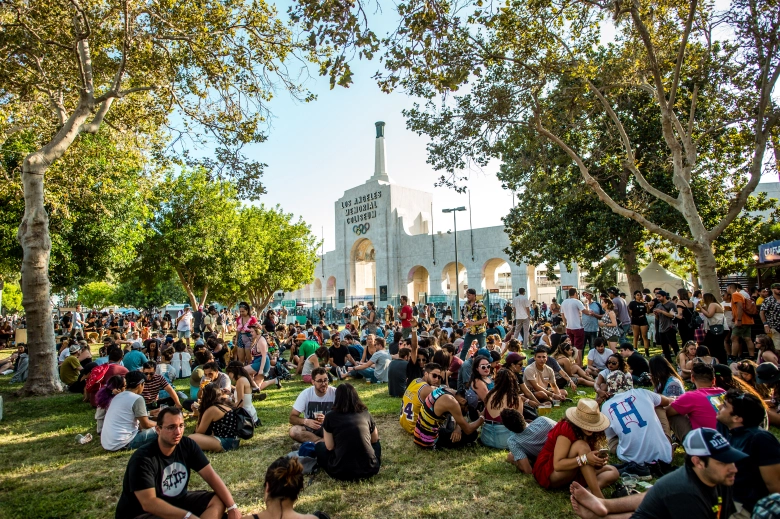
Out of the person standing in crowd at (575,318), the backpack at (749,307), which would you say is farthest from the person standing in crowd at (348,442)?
the backpack at (749,307)

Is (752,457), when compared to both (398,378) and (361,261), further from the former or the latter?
(361,261)

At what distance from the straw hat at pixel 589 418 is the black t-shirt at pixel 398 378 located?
4781mm

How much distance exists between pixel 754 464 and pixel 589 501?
110 cm

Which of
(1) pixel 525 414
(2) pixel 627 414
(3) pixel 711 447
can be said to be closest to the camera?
(3) pixel 711 447

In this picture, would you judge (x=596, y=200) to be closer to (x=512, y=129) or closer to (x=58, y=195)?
(x=512, y=129)

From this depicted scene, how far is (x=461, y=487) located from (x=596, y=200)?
16.9 metres

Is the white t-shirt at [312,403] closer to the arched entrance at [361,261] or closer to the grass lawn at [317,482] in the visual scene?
the grass lawn at [317,482]

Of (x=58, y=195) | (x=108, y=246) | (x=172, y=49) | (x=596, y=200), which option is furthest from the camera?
(x=596, y=200)

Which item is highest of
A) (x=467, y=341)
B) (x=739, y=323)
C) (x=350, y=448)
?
(x=739, y=323)

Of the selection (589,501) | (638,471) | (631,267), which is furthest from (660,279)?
(589,501)

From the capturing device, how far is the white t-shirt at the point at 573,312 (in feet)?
35.1

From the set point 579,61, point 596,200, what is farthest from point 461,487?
point 596,200

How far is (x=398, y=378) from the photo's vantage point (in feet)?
27.8

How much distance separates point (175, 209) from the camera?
25125 millimetres
